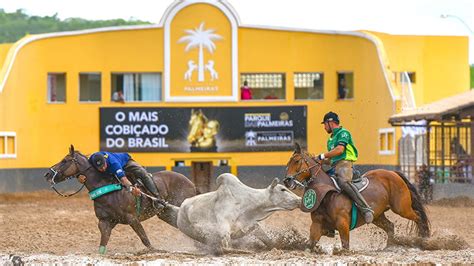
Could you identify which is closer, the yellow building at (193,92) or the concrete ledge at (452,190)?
the concrete ledge at (452,190)

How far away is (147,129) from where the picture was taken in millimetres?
40562

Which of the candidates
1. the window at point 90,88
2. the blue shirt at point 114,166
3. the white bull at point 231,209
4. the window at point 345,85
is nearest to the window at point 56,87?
the window at point 90,88

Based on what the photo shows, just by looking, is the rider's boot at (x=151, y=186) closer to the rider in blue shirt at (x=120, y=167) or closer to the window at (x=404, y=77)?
the rider in blue shirt at (x=120, y=167)

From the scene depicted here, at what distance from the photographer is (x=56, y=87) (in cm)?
4122

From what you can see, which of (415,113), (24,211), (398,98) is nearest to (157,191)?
(24,211)

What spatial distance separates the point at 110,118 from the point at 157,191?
2230cm

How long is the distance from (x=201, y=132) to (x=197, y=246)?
22578 mm

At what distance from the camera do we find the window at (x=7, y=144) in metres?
39.7

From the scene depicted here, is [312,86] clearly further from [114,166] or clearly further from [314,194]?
[314,194]

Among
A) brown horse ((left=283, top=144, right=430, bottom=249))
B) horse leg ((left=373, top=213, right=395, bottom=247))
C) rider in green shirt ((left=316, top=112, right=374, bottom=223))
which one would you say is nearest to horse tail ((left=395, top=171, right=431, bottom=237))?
horse leg ((left=373, top=213, right=395, bottom=247))

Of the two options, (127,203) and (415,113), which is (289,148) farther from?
(127,203)

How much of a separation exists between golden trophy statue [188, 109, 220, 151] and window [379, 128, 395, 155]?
5.68 meters

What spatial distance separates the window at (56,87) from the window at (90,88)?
2.09 feet

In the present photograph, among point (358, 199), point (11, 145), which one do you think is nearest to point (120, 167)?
point (358, 199)
